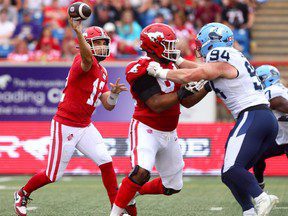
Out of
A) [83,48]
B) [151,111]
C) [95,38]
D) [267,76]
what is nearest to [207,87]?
[151,111]

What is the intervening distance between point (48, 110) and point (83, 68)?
6.64 metres

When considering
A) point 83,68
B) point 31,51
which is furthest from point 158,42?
point 31,51

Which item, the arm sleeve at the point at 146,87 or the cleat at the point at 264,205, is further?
the arm sleeve at the point at 146,87

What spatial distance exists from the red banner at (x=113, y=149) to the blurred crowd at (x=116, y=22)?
2.94m

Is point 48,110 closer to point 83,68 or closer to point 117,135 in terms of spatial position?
point 117,135

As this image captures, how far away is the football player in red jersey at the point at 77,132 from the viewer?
7.80m

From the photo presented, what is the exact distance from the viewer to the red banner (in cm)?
1189

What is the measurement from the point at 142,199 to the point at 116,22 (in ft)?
23.7

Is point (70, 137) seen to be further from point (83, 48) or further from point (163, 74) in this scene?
point (163, 74)

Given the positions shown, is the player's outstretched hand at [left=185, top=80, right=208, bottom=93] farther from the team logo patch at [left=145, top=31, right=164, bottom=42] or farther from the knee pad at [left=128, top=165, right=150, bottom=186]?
the knee pad at [left=128, top=165, right=150, bottom=186]

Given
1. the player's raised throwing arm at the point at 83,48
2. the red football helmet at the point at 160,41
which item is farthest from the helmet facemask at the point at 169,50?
the player's raised throwing arm at the point at 83,48

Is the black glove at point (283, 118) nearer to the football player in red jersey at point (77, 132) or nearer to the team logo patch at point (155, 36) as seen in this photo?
→ the football player in red jersey at point (77, 132)

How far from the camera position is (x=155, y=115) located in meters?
7.17

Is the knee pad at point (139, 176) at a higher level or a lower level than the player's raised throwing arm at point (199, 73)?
lower
